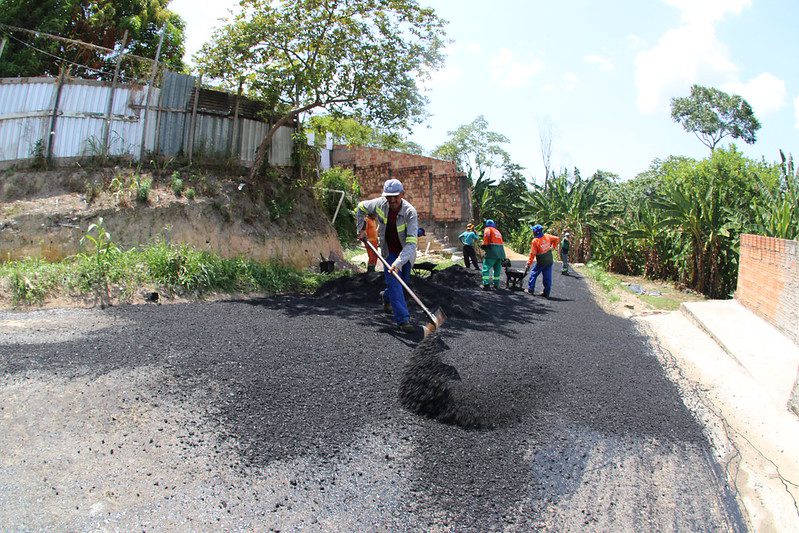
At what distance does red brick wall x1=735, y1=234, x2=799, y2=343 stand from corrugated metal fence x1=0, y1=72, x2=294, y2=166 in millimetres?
9493

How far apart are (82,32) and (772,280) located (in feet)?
54.3

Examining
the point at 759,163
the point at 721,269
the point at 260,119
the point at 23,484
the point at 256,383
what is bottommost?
the point at 23,484

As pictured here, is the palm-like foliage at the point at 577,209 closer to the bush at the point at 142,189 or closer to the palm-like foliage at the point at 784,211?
the palm-like foliage at the point at 784,211

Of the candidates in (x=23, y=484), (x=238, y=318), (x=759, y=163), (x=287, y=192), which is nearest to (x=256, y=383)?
(x=23, y=484)

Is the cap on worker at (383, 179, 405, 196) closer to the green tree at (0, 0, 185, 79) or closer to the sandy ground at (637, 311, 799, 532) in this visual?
the sandy ground at (637, 311, 799, 532)

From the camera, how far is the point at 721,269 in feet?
52.0

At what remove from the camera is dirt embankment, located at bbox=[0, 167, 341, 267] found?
8.55m

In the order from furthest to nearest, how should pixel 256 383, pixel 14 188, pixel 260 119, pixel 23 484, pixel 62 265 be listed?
pixel 260 119 < pixel 14 188 < pixel 62 265 < pixel 256 383 < pixel 23 484

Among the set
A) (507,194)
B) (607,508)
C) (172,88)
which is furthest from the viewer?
(507,194)

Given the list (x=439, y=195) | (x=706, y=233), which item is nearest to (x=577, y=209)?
(x=439, y=195)

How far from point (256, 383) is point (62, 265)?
191 inches

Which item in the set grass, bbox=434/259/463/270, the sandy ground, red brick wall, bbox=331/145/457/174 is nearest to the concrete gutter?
the sandy ground

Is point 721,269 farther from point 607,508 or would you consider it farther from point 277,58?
point 607,508

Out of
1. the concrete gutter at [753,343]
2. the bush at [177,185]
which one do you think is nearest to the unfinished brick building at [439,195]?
the concrete gutter at [753,343]
